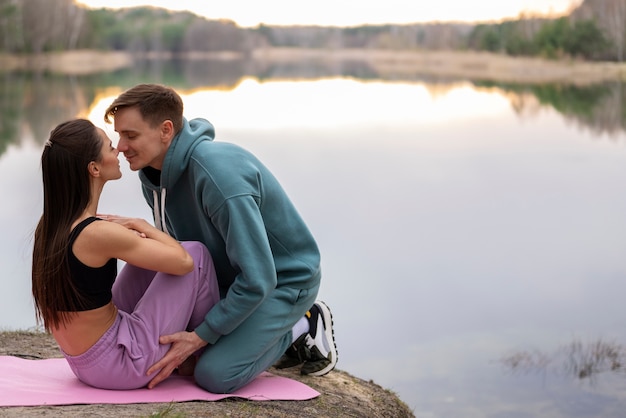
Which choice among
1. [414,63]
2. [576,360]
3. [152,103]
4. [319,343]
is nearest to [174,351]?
[319,343]

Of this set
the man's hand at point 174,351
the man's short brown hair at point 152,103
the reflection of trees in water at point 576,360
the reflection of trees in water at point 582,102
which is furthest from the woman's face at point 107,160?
the reflection of trees in water at point 582,102

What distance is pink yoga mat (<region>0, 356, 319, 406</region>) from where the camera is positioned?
385cm

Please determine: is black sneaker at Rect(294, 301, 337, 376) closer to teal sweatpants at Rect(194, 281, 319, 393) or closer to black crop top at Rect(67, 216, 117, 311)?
teal sweatpants at Rect(194, 281, 319, 393)

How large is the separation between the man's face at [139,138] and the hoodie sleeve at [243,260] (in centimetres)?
36

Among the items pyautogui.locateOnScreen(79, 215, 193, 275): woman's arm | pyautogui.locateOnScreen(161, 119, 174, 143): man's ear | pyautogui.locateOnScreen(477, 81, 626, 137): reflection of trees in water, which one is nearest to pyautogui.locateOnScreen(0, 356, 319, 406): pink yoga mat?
pyautogui.locateOnScreen(79, 215, 193, 275): woman's arm

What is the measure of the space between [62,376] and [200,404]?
67 cm

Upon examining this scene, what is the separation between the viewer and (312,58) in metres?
93.4

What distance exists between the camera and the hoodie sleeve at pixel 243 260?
382cm

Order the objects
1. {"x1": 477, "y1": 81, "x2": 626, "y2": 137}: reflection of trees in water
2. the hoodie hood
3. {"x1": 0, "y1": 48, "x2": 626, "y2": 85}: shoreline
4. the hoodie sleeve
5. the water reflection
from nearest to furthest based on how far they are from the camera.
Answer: the hoodie sleeve → the hoodie hood → the water reflection → {"x1": 477, "y1": 81, "x2": 626, "y2": 137}: reflection of trees in water → {"x1": 0, "y1": 48, "x2": 626, "y2": 85}: shoreline

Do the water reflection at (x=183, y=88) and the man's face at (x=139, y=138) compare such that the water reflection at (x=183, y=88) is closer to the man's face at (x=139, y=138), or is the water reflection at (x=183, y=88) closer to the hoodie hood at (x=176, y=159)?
the hoodie hood at (x=176, y=159)

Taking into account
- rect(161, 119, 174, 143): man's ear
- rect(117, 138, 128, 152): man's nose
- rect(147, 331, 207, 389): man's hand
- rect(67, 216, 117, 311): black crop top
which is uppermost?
rect(161, 119, 174, 143): man's ear

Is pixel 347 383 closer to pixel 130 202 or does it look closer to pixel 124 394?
pixel 124 394

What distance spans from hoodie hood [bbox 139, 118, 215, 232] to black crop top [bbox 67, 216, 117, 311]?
415 mm

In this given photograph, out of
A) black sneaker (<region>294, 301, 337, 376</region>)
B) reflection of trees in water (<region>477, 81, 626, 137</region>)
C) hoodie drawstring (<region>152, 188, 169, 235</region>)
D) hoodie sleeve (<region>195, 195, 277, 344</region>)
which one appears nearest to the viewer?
hoodie sleeve (<region>195, 195, 277, 344</region>)
